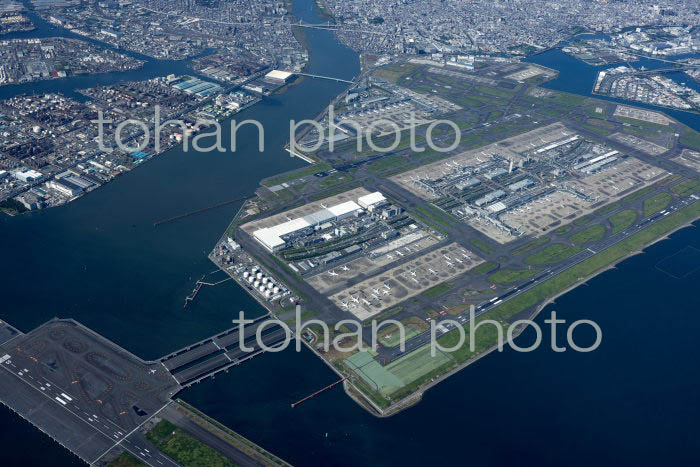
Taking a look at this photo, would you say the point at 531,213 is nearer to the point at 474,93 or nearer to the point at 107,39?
the point at 474,93

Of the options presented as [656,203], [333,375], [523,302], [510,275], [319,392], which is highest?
[656,203]

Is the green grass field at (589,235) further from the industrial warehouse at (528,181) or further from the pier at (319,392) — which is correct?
the pier at (319,392)

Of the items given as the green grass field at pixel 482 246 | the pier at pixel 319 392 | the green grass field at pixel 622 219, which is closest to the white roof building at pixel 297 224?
the green grass field at pixel 482 246

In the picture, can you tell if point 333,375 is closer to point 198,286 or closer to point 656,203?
point 198,286

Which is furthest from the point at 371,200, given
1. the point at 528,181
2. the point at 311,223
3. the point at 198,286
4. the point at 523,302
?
the point at 198,286

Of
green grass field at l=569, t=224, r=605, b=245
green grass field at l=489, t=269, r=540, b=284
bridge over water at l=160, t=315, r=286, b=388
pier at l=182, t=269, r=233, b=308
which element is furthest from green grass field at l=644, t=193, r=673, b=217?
pier at l=182, t=269, r=233, b=308

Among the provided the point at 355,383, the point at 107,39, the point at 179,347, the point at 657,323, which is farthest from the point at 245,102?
the point at 657,323

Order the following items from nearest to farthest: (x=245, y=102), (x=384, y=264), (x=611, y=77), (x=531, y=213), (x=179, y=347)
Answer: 1. (x=179, y=347)
2. (x=384, y=264)
3. (x=531, y=213)
4. (x=245, y=102)
5. (x=611, y=77)
